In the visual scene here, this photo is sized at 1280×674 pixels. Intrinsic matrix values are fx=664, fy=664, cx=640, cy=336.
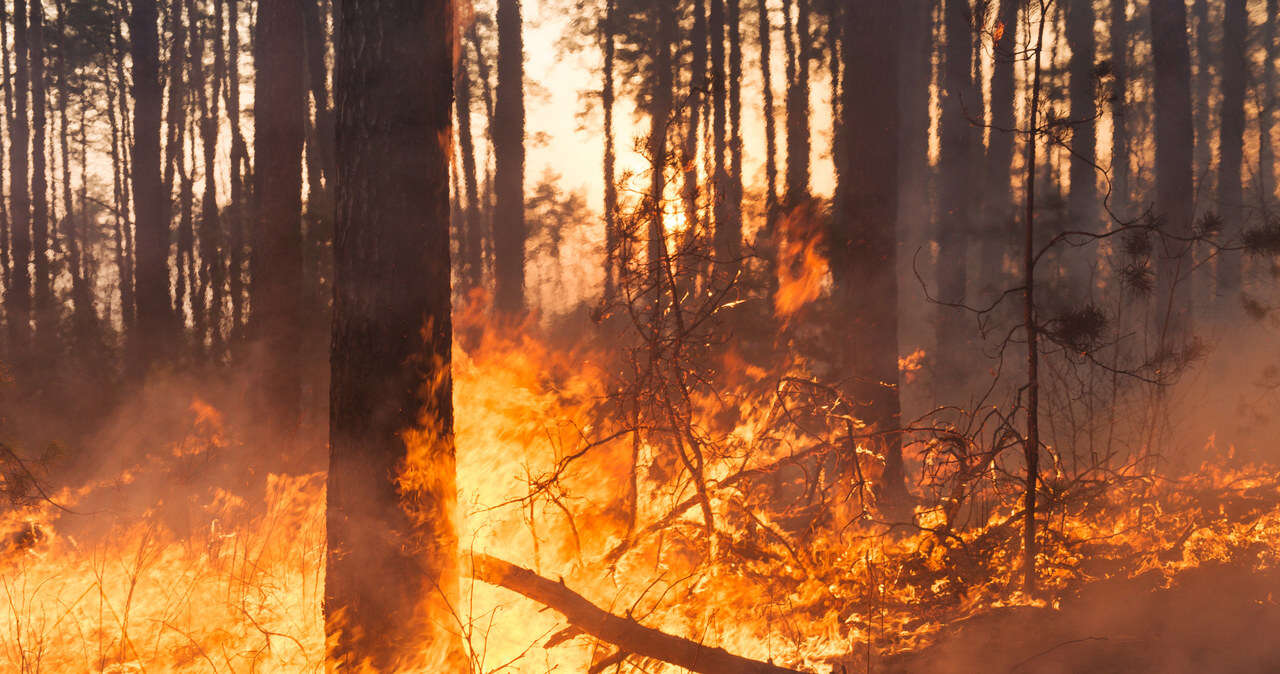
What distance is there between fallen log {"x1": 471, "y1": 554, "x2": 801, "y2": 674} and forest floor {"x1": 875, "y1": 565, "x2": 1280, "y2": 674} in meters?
0.73

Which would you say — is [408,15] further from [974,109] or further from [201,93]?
[201,93]

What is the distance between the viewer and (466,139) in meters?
14.2

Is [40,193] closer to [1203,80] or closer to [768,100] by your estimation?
[768,100]

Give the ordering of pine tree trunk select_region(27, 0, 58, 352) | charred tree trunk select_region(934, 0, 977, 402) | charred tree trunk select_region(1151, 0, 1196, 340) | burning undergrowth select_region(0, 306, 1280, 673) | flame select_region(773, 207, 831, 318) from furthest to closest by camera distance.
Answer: pine tree trunk select_region(27, 0, 58, 352) → charred tree trunk select_region(934, 0, 977, 402) → charred tree trunk select_region(1151, 0, 1196, 340) → flame select_region(773, 207, 831, 318) → burning undergrowth select_region(0, 306, 1280, 673)

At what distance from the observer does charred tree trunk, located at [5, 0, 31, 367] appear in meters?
14.2

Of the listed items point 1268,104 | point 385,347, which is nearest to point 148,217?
point 385,347

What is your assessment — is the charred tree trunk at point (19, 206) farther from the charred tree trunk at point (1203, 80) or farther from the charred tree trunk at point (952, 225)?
the charred tree trunk at point (1203, 80)

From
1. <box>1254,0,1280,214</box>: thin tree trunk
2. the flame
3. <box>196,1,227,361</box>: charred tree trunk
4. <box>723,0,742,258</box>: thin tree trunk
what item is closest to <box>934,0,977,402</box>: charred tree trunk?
<box>723,0,742,258</box>: thin tree trunk

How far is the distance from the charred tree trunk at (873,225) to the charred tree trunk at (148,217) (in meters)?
11.0

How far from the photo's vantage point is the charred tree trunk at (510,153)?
12.0 metres

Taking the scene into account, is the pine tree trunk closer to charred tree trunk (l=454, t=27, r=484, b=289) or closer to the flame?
charred tree trunk (l=454, t=27, r=484, b=289)

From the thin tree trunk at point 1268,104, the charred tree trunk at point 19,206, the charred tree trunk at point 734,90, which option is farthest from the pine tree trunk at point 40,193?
the thin tree trunk at point 1268,104

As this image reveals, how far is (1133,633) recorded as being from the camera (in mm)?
3141

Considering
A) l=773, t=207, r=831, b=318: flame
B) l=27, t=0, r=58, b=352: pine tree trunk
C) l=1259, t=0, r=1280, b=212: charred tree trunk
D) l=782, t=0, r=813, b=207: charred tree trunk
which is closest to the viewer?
l=773, t=207, r=831, b=318: flame
